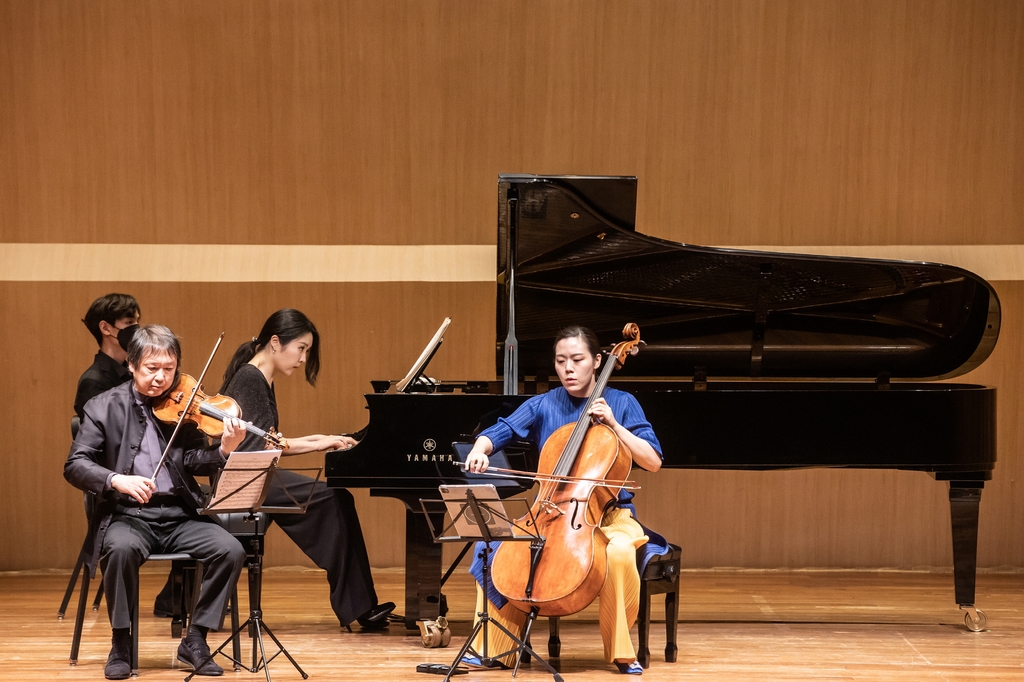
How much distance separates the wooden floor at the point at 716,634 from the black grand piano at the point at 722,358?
29 centimetres

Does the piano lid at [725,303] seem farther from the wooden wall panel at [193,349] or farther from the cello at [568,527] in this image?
the wooden wall panel at [193,349]

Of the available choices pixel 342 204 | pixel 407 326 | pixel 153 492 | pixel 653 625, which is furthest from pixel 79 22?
pixel 653 625

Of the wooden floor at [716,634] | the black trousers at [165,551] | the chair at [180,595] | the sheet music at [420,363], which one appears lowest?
the wooden floor at [716,634]

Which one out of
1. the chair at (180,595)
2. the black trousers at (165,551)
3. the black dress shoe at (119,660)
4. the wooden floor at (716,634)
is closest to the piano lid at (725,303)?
the wooden floor at (716,634)

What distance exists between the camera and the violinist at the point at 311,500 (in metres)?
4.13

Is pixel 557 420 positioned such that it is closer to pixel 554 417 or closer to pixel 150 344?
pixel 554 417

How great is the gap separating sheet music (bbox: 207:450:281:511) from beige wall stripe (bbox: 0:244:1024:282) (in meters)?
2.26

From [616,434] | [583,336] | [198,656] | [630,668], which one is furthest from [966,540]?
[198,656]

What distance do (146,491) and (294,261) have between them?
2.18 m

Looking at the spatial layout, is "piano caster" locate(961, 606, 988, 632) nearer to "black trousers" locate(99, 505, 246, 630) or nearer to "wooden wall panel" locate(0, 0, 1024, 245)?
"wooden wall panel" locate(0, 0, 1024, 245)

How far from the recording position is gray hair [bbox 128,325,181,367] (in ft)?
12.0

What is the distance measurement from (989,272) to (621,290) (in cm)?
226

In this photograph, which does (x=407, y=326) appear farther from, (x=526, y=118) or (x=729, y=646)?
(x=729, y=646)

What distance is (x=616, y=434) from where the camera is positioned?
3.50 meters
